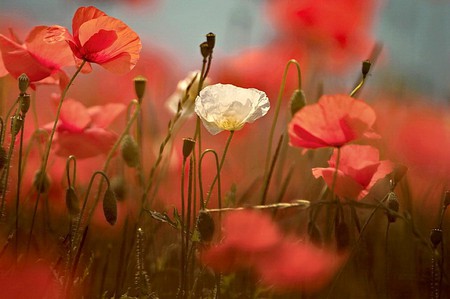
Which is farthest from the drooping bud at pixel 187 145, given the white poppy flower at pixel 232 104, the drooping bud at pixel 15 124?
the drooping bud at pixel 15 124

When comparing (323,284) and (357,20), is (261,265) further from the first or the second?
(357,20)

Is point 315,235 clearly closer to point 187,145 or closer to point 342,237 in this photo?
point 342,237

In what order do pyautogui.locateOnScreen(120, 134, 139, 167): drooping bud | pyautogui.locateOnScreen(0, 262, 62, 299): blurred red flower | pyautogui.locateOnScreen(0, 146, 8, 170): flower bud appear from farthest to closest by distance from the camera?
pyautogui.locateOnScreen(120, 134, 139, 167): drooping bud
pyautogui.locateOnScreen(0, 146, 8, 170): flower bud
pyautogui.locateOnScreen(0, 262, 62, 299): blurred red flower

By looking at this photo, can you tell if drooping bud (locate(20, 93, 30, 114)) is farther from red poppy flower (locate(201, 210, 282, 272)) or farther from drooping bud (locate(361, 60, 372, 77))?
drooping bud (locate(361, 60, 372, 77))

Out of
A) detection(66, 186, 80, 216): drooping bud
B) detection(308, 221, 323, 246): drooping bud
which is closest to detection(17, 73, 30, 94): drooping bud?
detection(66, 186, 80, 216): drooping bud

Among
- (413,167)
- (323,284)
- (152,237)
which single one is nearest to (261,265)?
(323,284)

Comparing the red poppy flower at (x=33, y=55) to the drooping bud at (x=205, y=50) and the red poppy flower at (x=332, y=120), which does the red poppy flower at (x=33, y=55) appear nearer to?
the drooping bud at (x=205, y=50)
